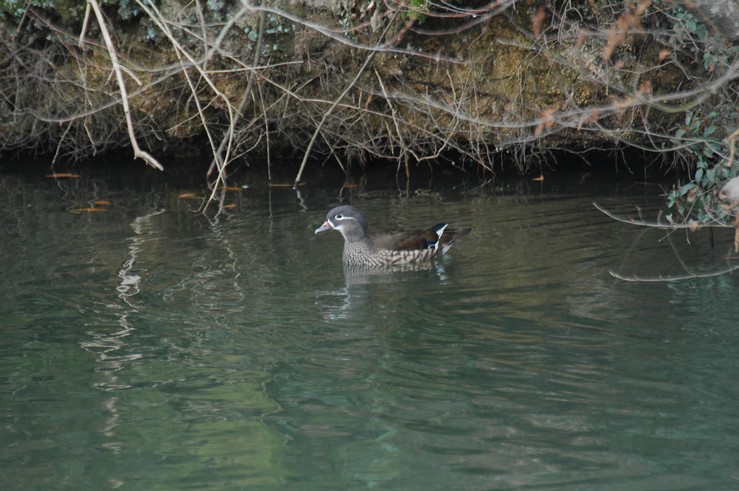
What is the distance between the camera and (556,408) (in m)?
6.12

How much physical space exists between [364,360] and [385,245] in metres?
3.38

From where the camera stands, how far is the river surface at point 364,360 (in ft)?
18.1

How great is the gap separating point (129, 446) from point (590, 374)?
113 inches

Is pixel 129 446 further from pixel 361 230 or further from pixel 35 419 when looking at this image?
pixel 361 230

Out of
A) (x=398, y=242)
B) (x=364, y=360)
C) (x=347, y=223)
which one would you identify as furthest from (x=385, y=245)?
(x=364, y=360)

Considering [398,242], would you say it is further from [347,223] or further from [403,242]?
[347,223]

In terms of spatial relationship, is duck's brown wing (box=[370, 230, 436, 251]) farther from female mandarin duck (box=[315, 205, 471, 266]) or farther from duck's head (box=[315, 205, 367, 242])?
duck's head (box=[315, 205, 367, 242])

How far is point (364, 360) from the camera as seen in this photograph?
282 inches

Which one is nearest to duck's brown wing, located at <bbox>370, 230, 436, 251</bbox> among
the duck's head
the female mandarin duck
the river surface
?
the female mandarin duck

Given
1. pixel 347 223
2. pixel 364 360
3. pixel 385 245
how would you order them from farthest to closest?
1. pixel 347 223
2. pixel 385 245
3. pixel 364 360

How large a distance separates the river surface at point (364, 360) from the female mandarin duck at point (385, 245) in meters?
0.31

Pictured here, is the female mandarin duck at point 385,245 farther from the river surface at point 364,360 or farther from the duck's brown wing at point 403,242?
the river surface at point 364,360

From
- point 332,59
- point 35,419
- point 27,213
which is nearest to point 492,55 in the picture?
point 332,59

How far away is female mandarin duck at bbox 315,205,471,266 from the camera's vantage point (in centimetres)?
1038
